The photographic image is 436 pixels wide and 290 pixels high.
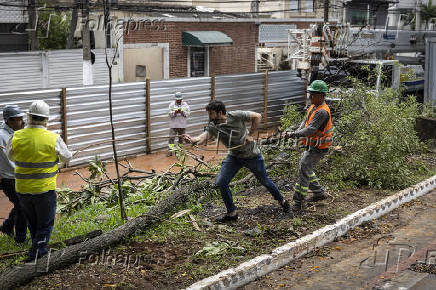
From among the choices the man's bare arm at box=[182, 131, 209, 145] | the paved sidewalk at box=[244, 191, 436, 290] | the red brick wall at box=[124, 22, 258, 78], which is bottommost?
the paved sidewalk at box=[244, 191, 436, 290]

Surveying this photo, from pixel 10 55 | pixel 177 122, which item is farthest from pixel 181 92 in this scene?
pixel 10 55

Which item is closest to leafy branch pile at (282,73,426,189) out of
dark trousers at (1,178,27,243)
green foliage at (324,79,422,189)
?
green foliage at (324,79,422,189)

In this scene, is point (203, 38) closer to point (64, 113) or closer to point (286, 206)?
point (64, 113)

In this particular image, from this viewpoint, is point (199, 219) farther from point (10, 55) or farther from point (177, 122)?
point (10, 55)

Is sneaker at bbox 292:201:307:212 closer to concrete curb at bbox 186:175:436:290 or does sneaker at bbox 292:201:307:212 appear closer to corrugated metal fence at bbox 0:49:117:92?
concrete curb at bbox 186:175:436:290

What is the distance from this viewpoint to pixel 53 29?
2097 centimetres

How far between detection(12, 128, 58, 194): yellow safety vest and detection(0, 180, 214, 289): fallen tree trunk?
692 mm

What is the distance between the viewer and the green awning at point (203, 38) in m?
23.2

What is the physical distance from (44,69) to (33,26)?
80.0 inches

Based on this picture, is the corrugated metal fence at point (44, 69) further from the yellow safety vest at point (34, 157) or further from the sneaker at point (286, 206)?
the yellow safety vest at point (34, 157)

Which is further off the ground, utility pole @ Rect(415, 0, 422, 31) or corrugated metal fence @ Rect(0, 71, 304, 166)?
utility pole @ Rect(415, 0, 422, 31)

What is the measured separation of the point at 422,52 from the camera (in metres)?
20.9

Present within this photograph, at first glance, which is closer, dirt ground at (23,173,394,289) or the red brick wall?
dirt ground at (23,173,394,289)

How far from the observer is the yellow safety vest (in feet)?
19.2
